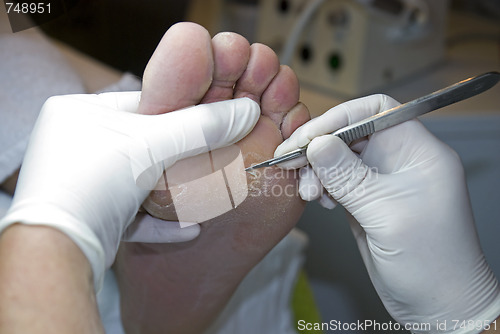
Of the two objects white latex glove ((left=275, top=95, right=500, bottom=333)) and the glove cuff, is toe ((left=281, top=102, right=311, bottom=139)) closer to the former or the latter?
white latex glove ((left=275, top=95, right=500, bottom=333))

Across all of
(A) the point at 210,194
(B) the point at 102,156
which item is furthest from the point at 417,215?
(B) the point at 102,156

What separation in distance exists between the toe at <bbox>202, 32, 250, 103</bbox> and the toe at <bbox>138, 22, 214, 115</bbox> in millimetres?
18

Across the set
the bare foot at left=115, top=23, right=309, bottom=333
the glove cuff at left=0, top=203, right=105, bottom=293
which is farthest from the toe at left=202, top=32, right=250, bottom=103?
the glove cuff at left=0, top=203, right=105, bottom=293

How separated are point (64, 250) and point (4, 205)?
336 mm

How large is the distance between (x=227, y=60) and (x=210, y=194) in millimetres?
151

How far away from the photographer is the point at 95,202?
1.46 feet

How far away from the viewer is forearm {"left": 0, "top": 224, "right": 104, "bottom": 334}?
371 millimetres

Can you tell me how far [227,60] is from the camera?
0.51 meters

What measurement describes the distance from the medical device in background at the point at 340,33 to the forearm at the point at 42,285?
445mm

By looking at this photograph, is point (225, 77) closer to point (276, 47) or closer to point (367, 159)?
point (367, 159)

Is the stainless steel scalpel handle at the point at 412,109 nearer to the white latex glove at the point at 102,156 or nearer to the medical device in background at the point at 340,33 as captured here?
the white latex glove at the point at 102,156

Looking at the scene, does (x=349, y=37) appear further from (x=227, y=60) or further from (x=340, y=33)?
(x=227, y=60)

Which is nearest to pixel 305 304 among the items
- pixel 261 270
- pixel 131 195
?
pixel 261 270

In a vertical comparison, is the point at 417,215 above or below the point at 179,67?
below
